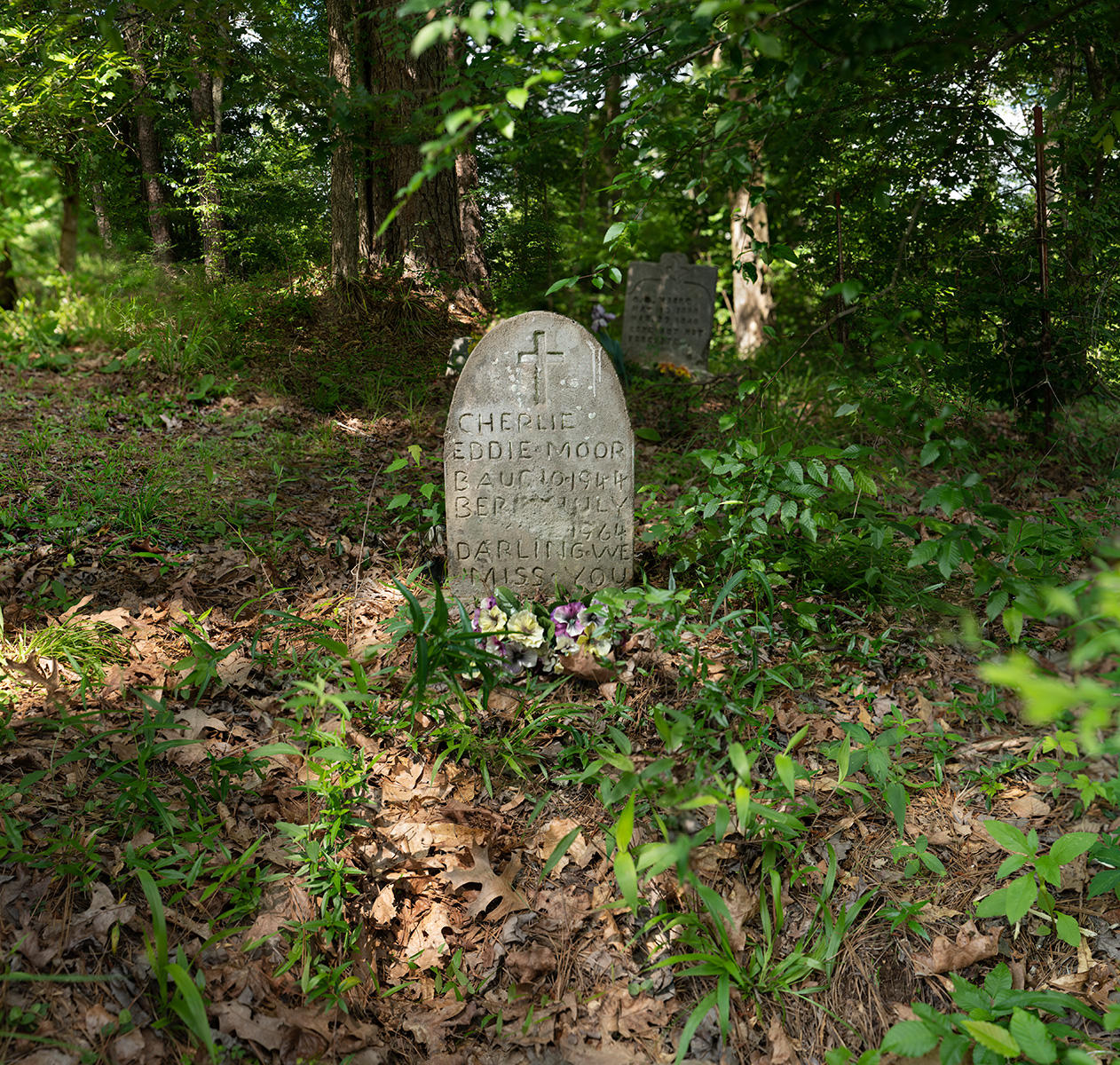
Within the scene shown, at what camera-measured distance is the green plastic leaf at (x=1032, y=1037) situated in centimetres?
146

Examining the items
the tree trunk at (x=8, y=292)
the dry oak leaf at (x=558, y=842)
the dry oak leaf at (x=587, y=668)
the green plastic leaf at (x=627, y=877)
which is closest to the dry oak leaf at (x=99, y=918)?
the dry oak leaf at (x=558, y=842)

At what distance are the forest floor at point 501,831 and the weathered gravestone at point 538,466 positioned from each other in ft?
1.15

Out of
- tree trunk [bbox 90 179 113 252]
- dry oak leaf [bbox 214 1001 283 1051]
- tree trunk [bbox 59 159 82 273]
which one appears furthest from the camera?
tree trunk [bbox 90 179 113 252]

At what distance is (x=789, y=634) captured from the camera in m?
2.95

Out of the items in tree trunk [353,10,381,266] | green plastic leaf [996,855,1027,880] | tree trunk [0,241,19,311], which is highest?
tree trunk [353,10,381,266]

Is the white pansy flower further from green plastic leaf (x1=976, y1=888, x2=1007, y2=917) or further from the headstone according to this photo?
the headstone

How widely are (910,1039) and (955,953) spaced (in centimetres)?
45

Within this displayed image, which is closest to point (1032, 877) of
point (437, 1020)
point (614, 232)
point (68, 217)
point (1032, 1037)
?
point (1032, 1037)

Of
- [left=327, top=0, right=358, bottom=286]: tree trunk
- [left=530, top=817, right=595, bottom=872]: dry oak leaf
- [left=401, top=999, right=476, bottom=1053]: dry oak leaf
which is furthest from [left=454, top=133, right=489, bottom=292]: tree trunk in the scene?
[left=401, top=999, right=476, bottom=1053]: dry oak leaf

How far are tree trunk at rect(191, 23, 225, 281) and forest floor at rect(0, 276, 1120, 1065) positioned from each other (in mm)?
3484

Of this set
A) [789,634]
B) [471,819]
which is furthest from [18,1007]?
[789,634]

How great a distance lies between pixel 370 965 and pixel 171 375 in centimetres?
489

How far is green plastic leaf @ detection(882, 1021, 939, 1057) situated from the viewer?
155 cm

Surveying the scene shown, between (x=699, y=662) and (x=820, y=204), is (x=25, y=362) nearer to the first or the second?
(x=699, y=662)
